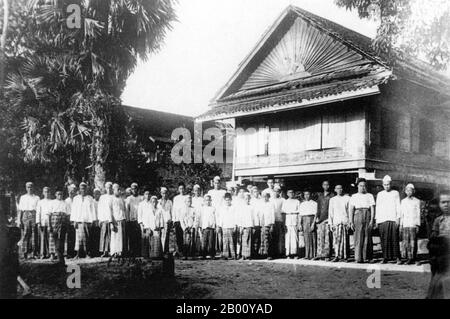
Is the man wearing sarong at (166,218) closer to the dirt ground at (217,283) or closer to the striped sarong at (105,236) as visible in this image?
the striped sarong at (105,236)

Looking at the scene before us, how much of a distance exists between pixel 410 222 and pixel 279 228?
3.28 meters

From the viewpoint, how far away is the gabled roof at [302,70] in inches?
524

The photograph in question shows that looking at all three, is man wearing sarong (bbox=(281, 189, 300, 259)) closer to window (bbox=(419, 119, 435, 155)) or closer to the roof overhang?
the roof overhang

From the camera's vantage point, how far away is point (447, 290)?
456 centimetres

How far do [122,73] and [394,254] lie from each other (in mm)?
9149

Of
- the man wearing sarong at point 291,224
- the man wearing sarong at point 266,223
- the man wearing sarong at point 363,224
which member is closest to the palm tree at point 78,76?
the man wearing sarong at point 266,223

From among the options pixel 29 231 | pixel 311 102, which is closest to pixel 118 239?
pixel 29 231

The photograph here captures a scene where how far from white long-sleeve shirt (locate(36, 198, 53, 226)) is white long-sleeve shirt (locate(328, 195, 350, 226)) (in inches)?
260

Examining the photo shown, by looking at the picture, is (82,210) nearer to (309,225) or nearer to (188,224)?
(188,224)

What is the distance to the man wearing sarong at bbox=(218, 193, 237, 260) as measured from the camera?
38.4 ft

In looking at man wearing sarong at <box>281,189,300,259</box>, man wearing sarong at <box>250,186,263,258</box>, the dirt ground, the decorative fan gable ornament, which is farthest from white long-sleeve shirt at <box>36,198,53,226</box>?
the decorative fan gable ornament

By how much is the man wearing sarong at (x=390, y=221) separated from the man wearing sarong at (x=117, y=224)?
5.86m

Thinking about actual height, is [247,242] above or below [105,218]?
below

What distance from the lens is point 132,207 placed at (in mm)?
11852
